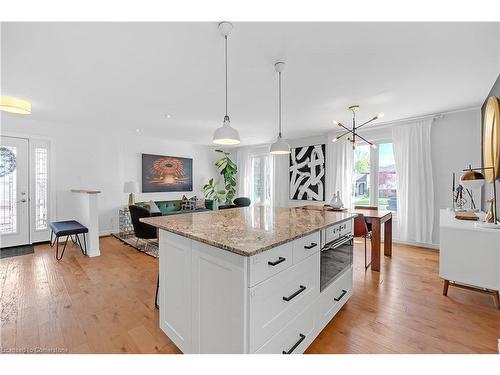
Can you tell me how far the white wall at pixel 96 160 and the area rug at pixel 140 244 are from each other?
51cm

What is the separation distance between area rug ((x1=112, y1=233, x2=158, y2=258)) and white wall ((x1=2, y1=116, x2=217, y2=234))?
1.67 ft

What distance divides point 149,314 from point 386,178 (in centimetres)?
463

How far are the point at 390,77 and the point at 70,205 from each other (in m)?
5.86

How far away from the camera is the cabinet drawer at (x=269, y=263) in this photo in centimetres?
112

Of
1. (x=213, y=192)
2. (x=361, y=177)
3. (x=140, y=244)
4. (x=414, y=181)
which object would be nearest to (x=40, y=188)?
(x=140, y=244)

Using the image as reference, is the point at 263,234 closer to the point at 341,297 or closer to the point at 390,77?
the point at 341,297

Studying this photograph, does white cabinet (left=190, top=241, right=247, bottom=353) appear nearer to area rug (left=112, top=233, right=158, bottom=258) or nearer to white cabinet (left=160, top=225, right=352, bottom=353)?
white cabinet (left=160, top=225, right=352, bottom=353)

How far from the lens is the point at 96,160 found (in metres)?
4.96

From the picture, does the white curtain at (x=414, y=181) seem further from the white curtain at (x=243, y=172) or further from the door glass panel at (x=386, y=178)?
the white curtain at (x=243, y=172)

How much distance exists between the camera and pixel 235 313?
115 centimetres

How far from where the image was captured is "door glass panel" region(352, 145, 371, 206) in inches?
188

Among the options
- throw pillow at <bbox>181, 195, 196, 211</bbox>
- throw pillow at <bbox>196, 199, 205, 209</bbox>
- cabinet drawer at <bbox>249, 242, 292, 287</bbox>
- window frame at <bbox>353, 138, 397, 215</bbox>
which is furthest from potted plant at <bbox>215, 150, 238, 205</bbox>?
cabinet drawer at <bbox>249, 242, 292, 287</bbox>

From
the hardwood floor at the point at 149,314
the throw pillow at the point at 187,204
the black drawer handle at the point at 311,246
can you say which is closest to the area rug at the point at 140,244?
the hardwood floor at the point at 149,314
